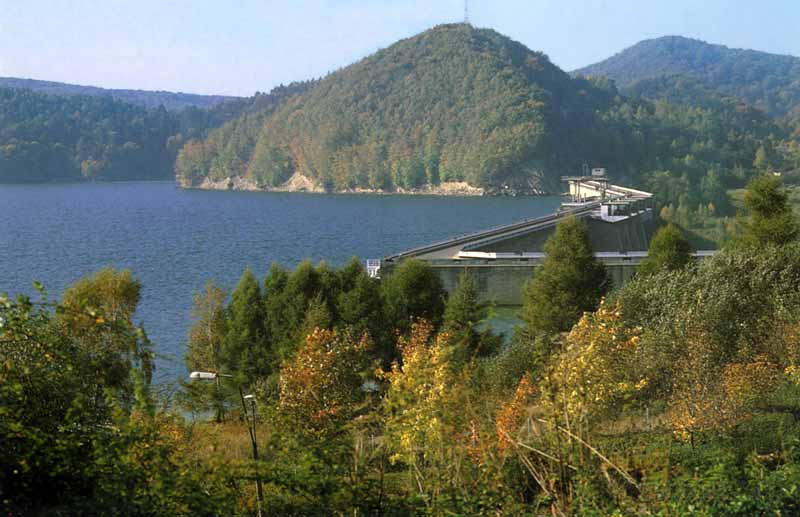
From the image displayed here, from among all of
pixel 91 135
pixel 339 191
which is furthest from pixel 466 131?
pixel 91 135

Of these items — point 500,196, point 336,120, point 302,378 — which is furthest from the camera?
point 336,120

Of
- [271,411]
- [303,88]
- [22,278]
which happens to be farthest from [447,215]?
[303,88]

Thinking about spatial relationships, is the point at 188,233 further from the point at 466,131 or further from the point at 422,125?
the point at 422,125

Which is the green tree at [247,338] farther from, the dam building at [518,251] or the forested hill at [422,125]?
the forested hill at [422,125]

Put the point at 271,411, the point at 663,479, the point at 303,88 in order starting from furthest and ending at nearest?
the point at 303,88, the point at 271,411, the point at 663,479

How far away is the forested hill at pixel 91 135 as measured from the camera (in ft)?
469

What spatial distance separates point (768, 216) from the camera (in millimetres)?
24328

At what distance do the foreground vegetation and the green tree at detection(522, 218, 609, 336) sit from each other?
12.6 ft

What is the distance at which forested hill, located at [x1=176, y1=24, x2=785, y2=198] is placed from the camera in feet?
369

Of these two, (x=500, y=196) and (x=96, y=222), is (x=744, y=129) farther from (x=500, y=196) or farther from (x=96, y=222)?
(x=96, y=222)

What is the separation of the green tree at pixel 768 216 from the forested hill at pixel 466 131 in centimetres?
7165

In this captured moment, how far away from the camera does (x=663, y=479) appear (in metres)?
5.63

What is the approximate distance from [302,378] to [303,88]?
164902 mm

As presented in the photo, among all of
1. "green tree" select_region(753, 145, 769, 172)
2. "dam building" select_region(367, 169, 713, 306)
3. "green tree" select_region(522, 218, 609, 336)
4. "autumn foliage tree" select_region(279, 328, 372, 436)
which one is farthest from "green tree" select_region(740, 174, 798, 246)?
"green tree" select_region(753, 145, 769, 172)
